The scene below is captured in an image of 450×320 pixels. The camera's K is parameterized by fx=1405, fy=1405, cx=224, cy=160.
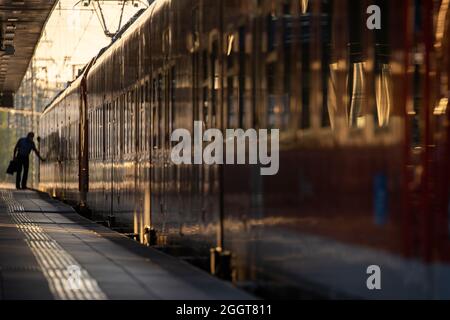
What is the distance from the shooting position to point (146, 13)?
1720 centimetres

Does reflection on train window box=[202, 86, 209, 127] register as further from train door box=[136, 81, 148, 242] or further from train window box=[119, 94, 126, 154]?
train window box=[119, 94, 126, 154]

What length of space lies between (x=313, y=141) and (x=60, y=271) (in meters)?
4.40

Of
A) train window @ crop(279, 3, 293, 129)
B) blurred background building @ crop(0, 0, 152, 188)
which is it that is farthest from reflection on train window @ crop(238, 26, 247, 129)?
blurred background building @ crop(0, 0, 152, 188)

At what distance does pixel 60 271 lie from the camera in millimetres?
12047

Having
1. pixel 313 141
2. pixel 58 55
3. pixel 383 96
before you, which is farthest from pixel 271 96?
pixel 58 55

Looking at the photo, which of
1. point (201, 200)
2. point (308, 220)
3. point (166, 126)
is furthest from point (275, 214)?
point (166, 126)

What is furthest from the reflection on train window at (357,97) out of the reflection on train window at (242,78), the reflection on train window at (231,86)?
the reflection on train window at (231,86)

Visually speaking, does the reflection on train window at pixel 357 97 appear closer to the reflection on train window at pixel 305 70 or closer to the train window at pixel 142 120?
the reflection on train window at pixel 305 70

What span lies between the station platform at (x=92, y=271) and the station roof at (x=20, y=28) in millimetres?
7124

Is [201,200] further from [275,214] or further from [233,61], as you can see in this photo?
[275,214]

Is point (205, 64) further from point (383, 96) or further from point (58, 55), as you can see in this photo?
point (58, 55)

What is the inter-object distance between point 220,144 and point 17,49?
2574 centimetres

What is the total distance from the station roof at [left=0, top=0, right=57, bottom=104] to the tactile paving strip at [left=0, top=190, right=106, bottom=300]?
7.61 meters

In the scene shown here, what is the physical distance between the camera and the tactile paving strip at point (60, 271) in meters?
9.84
